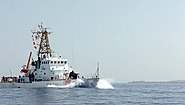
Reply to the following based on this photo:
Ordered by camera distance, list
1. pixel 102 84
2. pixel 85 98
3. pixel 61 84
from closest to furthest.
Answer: pixel 85 98
pixel 61 84
pixel 102 84

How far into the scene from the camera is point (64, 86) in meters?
102

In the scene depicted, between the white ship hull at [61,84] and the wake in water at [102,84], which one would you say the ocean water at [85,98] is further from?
the white ship hull at [61,84]

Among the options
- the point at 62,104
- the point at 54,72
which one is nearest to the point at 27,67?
the point at 54,72

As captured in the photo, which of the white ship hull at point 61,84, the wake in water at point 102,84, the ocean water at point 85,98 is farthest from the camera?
the wake in water at point 102,84

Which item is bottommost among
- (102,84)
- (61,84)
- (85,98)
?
(85,98)

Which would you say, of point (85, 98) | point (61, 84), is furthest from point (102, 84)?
point (85, 98)

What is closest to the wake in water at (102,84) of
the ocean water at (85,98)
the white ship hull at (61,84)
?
the ocean water at (85,98)

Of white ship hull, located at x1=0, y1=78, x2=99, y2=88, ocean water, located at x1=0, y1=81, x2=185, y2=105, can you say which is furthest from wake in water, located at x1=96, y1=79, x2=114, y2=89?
white ship hull, located at x1=0, y1=78, x2=99, y2=88

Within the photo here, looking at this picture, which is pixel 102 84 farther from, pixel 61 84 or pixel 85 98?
pixel 85 98

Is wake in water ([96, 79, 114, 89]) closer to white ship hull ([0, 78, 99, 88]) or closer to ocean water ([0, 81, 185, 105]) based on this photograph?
ocean water ([0, 81, 185, 105])

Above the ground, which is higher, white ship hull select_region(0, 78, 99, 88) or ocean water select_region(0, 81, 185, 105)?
white ship hull select_region(0, 78, 99, 88)

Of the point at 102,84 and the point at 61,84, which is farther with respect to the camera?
the point at 102,84

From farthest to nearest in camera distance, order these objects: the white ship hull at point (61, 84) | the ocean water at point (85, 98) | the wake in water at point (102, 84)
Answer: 1. the wake in water at point (102, 84)
2. the white ship hull at point (61, 84)
3. the ocean water at point (85, 98)

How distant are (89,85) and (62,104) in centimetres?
5332
